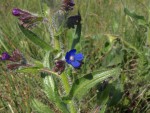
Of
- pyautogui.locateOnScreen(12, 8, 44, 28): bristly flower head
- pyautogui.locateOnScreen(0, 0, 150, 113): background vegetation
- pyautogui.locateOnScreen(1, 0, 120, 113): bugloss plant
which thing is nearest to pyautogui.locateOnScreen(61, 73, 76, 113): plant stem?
pyautogui.locateOnScreen(1, 0, 120, 113): bugloss plant

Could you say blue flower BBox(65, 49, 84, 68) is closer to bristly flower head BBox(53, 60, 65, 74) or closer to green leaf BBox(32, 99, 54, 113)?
bristly flower head BBox(53, 60, 65, 74)

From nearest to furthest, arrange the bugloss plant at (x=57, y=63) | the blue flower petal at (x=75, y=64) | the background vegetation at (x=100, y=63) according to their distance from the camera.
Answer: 1. the blue flower petal at (x=75, y=64)
2. the bugloss plant at (x=57, y=63)
3. the background vegetation at (x=100, y=63)

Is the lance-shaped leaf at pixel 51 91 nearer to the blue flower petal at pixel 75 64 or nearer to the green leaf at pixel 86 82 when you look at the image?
the green leaf at pixel 86 82

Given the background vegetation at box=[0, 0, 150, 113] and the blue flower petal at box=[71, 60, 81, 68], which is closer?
the blue flower petal at box=[71, 60, 81, 68]

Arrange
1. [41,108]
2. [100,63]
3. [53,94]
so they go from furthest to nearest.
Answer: [100,63], [41,108], [53,94]

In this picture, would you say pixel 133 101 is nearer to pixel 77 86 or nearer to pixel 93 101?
pixel 93 101

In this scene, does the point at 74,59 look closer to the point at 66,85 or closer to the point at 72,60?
the point at 72,60

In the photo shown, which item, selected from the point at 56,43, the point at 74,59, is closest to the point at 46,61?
the point at 56,43

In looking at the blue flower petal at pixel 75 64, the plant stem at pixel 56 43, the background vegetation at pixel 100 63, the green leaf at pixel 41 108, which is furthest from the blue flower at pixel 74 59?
the green leaf at pixel 41 108
